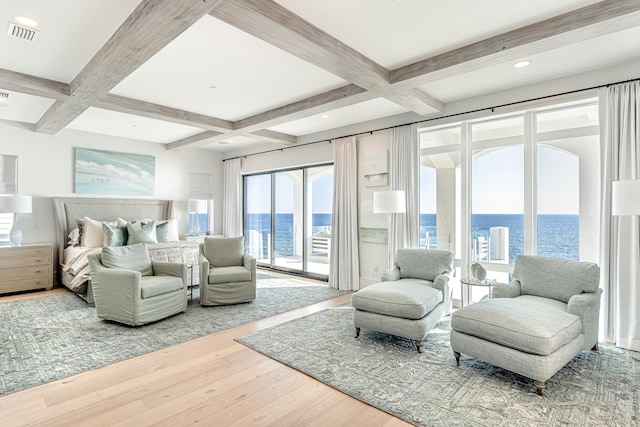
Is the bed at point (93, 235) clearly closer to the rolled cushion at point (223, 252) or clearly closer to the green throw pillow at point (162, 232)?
the green throw pillow at point (162, 232)

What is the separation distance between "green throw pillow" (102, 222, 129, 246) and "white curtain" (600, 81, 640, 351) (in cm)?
630

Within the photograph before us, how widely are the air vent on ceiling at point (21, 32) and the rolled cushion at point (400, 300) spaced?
3.60 meters

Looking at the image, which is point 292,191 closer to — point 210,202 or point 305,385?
point 210,202

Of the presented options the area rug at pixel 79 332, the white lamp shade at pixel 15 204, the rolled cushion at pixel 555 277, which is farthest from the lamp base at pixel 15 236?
the rolled cushion at pixel 555 277

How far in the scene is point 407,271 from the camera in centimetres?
409

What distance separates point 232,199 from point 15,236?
3851 millimetres

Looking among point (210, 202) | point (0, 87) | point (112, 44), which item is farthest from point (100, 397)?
point (210, 202)

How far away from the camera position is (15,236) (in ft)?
17.2

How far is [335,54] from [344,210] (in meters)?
3.18

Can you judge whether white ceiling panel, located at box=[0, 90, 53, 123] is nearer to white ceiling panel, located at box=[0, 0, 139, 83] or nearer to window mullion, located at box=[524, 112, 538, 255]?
white ceiling panel, located at box=[0, 0, 139, 83]

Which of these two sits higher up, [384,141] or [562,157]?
[384,141]

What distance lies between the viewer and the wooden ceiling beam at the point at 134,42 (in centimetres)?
212

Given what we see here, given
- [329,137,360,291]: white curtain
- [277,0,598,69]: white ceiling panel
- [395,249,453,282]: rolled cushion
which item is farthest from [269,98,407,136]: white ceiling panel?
[395,249,453,282]: rolled cushion

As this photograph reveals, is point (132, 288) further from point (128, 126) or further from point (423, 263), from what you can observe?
point (128, 126)
